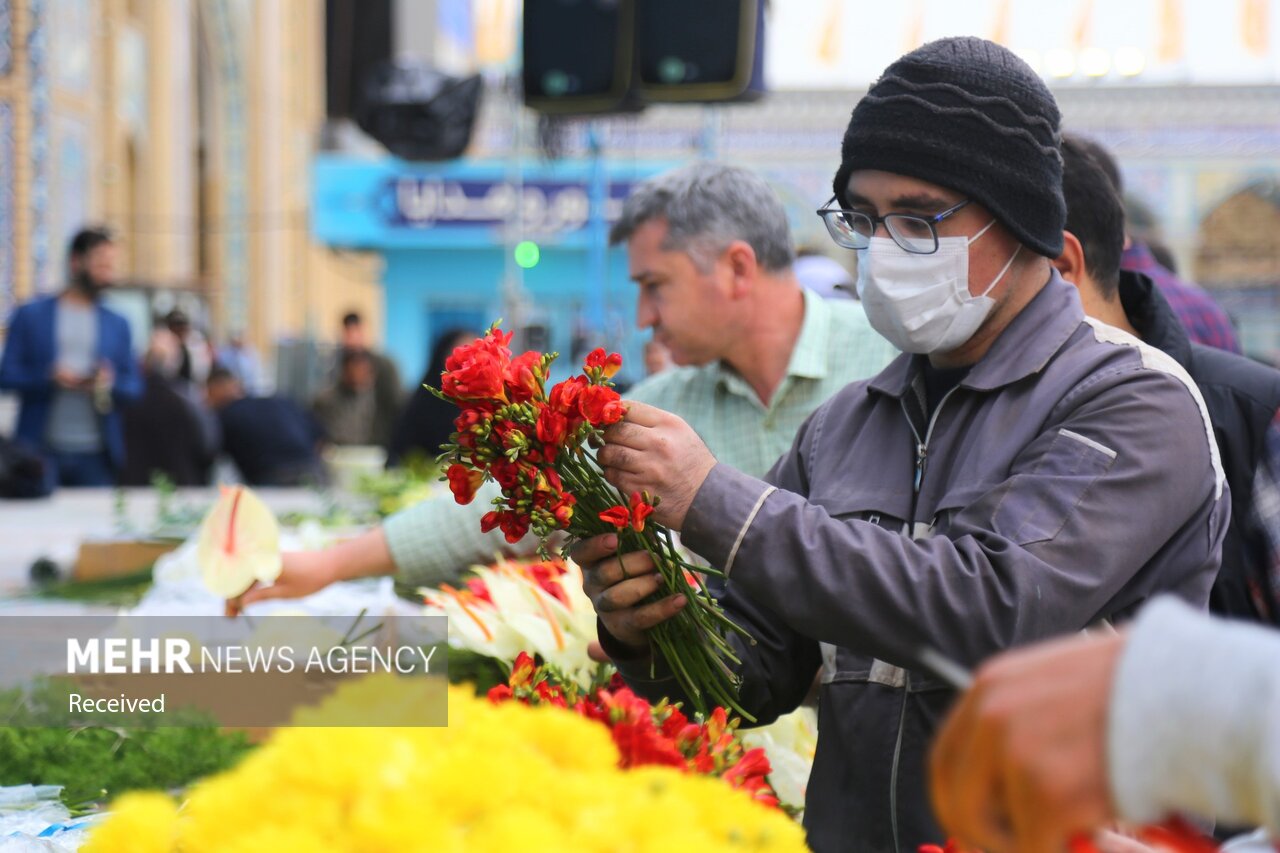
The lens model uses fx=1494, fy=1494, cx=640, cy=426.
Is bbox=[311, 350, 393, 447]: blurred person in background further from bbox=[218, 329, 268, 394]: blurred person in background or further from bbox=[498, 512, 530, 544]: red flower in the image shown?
bbox=[498, 512, 530, 544]: red flower

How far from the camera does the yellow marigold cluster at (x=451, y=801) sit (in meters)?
0.87

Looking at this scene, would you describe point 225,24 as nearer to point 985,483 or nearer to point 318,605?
point 318,605

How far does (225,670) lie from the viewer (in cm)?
243

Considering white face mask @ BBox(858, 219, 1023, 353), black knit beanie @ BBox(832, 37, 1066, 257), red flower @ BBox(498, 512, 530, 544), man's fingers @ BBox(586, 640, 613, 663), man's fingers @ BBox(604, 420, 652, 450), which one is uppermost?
black knit beanie @ BBox(832, 37, 1066, 257)

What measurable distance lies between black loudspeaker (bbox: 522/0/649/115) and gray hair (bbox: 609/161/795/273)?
437cm

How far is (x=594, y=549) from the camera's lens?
5.69ft

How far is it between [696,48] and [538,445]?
20.5ft

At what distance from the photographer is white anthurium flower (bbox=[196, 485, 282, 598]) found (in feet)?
9.16

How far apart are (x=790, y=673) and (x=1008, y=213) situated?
2.14ft

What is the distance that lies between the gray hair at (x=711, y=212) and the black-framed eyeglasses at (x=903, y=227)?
122cm

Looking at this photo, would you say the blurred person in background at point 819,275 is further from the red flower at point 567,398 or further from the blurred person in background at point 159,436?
the blurred person in background at point 159,436

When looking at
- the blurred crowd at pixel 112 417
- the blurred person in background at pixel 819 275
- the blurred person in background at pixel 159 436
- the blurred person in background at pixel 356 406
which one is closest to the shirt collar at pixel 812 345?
the blurred person in background at pixel 819 275

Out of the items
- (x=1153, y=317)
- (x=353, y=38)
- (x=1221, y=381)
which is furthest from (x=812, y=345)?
(x=353, y=38)

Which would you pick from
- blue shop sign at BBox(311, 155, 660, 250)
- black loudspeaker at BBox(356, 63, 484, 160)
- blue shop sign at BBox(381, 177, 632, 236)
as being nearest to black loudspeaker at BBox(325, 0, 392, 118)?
blue shop sign at BBox(311, 155, 660, 250)
